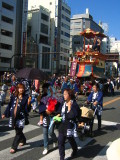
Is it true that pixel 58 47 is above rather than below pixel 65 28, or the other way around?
below

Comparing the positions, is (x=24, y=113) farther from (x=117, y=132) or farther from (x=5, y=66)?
(x=5, y=66)

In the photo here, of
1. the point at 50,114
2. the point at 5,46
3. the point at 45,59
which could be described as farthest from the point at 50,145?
the point at 45,59

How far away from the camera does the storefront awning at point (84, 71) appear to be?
21.9 m

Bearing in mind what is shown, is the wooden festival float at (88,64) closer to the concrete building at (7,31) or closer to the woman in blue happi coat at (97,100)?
the woman in blue happi coat at (97,100)

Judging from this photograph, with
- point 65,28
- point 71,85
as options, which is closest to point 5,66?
point 65,28

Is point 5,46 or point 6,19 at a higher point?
point 6,19

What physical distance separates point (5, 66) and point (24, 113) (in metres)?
44.7

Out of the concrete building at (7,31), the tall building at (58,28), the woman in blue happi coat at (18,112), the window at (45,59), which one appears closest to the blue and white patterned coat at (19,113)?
the woman in blue happi coat at (18,112)

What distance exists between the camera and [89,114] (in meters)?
6.98

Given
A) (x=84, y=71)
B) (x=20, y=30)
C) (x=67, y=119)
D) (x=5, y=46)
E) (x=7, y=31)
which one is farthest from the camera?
(x=20, y=30)

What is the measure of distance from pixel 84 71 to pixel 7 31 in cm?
3253

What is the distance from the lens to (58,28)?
226 feet

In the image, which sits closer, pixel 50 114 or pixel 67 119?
pixel 67 119

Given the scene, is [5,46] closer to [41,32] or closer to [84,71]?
[41,32]
